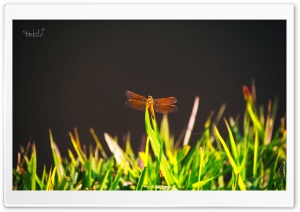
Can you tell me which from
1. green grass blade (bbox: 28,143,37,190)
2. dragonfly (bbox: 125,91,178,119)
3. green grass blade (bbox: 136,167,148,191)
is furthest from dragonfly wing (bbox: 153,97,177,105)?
green grass blade (bbox: 28,143,37,190)

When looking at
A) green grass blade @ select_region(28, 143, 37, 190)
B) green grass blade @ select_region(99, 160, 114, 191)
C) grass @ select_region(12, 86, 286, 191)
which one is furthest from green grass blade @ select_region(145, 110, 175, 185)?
green grass blade @ select_region(28, 143, 37, 190)

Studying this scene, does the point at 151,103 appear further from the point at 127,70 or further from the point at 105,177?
the point at 105,177

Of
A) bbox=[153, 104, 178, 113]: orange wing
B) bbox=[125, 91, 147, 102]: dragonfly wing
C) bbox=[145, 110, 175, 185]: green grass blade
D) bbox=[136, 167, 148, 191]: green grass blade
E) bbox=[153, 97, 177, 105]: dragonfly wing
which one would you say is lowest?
bbox=[136, 167, 148, 191]: green grass blade

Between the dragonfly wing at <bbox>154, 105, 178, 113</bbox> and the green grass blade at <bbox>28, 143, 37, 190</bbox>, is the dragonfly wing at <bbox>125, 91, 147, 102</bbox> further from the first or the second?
the green grass blade at <bbox>28, 143, 37, 190</bbox>

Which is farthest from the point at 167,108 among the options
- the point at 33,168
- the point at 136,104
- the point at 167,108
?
the point at 33,168

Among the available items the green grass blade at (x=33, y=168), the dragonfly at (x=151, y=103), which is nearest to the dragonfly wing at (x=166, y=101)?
the dragonfly at (x=151, y=103)

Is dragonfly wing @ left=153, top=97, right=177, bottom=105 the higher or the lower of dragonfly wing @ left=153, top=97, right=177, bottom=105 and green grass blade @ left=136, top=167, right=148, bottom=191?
the higher

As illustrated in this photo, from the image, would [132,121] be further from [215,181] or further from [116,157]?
[215,181]
